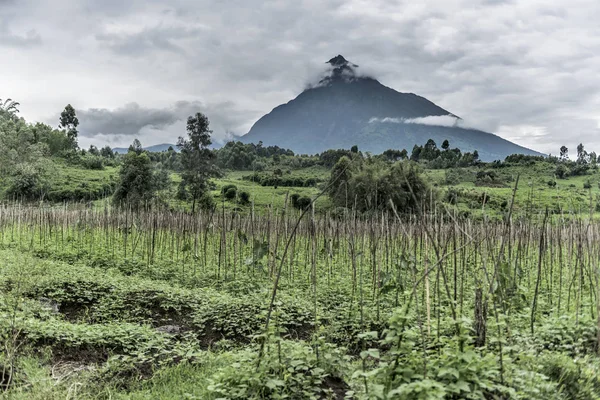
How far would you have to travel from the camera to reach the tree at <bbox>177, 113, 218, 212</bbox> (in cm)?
4097

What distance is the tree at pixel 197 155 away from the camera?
40969mm

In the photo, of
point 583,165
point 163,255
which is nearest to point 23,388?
point 163,255

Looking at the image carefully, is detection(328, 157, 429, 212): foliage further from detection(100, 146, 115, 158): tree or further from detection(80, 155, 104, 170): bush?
detection(100, 146, 115, 158): tree

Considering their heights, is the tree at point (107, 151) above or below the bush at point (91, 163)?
above

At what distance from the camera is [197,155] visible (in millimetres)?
42062

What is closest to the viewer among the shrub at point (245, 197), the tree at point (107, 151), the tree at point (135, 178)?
the tree at point (135, 178)

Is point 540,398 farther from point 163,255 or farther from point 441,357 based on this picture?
point 163,255

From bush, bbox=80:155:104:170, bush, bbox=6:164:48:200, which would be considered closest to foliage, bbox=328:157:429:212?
bush, bbox=6:164:48:200

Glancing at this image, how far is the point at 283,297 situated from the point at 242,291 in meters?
1.31

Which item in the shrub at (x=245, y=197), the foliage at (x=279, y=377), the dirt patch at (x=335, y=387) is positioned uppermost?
the shrub at (x=245, y=197)

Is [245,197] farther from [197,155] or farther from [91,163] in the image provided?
[91,163]

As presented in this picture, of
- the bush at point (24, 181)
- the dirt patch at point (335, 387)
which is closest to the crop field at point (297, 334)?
the dirt patch at point (335, 387)

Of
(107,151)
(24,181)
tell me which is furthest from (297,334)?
(107,151)

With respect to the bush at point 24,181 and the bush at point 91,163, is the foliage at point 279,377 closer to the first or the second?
the bush at point 24,181
